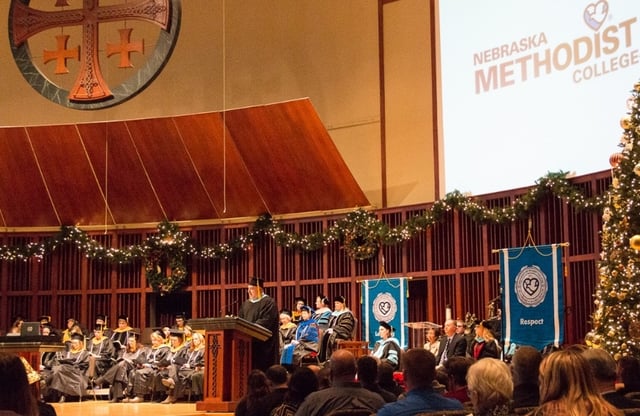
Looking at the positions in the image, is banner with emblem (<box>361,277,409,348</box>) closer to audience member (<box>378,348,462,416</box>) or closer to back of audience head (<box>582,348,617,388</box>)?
audience member (<box>378,348,462,416</box>)

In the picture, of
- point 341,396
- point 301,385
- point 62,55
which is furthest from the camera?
point 62,55

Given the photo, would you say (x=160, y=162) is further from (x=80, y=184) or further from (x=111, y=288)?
(x=111, y=288)

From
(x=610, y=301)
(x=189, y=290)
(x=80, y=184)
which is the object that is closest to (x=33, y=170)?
(x=80, y=184)

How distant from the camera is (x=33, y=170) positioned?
1517 cm

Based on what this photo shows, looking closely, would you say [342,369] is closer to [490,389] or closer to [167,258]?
[490,389]

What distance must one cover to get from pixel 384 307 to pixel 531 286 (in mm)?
2601

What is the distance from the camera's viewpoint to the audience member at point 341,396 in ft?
14.4

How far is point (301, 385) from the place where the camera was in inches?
188

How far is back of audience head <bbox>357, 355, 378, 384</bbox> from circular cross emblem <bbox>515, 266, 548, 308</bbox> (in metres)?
7.09

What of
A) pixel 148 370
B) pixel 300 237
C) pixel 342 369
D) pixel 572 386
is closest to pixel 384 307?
pixel 300 237

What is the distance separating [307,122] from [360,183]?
5.84 feet

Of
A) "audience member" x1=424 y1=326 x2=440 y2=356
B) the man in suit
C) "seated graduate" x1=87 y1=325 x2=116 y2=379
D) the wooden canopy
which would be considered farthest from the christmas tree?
"seated graduate" x1=87 y1=325 x2=116 y2=379

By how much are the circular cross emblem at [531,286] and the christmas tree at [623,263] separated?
2676mm

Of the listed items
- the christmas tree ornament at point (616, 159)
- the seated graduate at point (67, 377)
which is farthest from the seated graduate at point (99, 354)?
the christmas tree ornament at point (616, 159)
